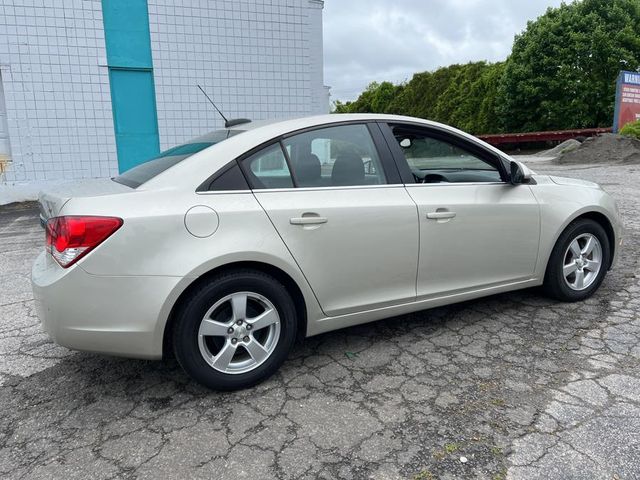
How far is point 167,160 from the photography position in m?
2.96

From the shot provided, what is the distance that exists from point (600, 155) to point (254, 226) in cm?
1841

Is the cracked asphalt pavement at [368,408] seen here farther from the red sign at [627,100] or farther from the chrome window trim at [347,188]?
the red sign at [627,100]

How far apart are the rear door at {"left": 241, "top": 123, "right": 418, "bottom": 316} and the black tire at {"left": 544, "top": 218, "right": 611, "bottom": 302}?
4.35ft

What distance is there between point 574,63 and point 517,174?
28919 mm

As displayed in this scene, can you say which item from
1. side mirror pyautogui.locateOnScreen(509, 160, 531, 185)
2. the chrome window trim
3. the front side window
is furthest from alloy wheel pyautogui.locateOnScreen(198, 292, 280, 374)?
side mirror pyautogui.locateOnScreen(509, 160, 531, 185)

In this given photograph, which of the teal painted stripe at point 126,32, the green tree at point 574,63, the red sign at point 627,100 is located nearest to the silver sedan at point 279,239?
the teal painted stripe at point 126,32

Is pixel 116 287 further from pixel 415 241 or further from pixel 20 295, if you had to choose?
pixel 20 295

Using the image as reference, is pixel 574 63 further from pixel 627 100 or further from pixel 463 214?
pixel 463 214

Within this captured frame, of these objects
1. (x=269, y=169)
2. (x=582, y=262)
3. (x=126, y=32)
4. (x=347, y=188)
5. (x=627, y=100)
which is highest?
(x=126, y=32)

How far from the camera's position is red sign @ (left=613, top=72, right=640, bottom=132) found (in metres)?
20.8

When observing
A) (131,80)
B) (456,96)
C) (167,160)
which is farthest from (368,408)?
(456,96)

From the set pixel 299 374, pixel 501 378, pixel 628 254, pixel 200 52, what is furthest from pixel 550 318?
pixel 200 52

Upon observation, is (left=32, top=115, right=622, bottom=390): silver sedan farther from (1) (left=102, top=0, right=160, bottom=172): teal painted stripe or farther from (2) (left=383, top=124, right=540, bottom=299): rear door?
(1) (left=102, top=0, right=160, bottom=172): teal painted stripe

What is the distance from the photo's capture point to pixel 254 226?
2607 millimetres
